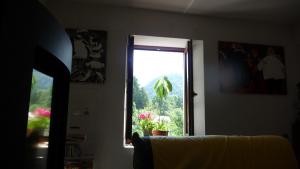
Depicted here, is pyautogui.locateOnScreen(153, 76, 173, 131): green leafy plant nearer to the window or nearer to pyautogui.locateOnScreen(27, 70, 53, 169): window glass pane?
the window

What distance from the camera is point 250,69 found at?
2.77 metres

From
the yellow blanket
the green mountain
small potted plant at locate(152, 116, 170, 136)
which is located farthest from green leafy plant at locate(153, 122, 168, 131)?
the yellow blanket

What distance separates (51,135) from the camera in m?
1.25

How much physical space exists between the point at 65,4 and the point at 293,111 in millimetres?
3022

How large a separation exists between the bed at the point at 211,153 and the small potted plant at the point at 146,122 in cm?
116

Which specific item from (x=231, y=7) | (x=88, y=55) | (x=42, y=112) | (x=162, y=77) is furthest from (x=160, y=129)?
(x=42, y=112)

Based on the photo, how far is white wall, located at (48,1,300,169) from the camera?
7.86 feet

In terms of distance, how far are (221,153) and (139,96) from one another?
4.80ft

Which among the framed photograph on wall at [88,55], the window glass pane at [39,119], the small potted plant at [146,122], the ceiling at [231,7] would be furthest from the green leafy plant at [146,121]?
the window glass pane at [39,119]

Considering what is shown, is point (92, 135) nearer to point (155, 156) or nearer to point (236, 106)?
point (155, 156)

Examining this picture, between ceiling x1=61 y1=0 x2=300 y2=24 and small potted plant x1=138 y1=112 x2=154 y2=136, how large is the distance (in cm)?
127

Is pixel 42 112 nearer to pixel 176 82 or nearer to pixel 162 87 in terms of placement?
pixel 162 87

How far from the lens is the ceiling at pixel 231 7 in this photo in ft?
8.11

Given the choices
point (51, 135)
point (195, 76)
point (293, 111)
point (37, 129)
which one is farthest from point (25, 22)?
point (293, 111)
